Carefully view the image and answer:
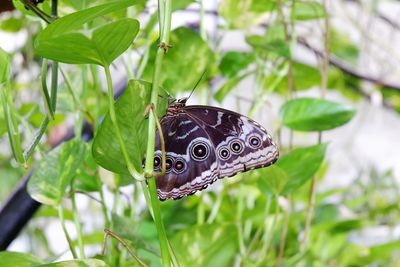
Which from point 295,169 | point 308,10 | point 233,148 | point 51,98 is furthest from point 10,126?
point 308,10

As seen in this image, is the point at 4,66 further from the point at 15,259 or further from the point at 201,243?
the point at 201,243

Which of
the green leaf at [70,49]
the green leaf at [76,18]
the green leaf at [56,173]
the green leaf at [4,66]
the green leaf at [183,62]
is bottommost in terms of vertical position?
the green leaf at [56,173]

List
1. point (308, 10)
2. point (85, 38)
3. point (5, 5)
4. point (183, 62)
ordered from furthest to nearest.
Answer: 1. point (308, 10)
2. point (183, 62)
3. point (5, 5)
4. point (85, 38)

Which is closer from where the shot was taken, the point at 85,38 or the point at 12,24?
the point at 85,38

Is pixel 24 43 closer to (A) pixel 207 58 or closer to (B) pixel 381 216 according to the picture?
(A) pixel 207 58

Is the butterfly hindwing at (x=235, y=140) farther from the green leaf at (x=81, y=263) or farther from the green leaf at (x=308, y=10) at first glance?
the green leaf at (x=308, y=10)

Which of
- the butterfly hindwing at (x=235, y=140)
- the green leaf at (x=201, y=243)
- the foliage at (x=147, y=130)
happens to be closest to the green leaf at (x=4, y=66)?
the foliage at (x=147, y=130)

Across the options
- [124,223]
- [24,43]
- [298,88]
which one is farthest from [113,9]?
[24,43]
